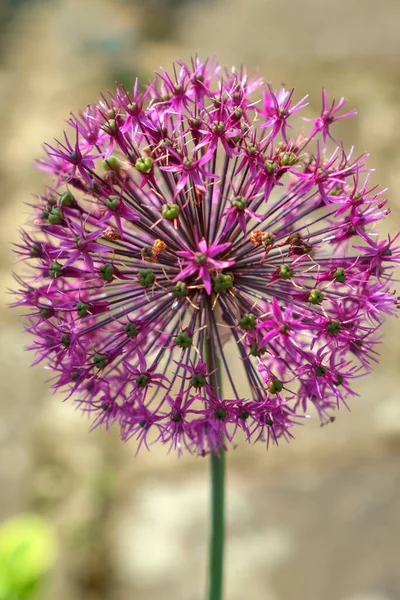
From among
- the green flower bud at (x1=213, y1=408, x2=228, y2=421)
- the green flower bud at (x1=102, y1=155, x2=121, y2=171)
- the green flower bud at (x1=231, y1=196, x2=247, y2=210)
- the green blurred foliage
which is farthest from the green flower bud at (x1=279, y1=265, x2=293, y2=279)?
the green blurred foliage

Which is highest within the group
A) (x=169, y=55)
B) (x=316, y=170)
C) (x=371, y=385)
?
(x=169, y=55)

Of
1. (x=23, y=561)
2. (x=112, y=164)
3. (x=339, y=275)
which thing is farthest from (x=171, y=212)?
(x=23, y=561)

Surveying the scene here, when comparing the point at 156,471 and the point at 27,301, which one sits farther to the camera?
the point at 156,471

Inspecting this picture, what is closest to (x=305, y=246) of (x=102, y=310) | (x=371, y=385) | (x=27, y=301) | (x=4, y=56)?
(x=102, y=310)

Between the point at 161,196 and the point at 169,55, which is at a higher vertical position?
the point at 169,55

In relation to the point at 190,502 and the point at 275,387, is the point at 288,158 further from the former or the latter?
the point at 190,502

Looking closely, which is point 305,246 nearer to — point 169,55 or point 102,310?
point 102,310

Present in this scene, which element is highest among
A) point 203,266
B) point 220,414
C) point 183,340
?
point 203,266

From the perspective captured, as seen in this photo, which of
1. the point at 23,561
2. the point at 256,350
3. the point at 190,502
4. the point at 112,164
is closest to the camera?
the point at 256,350
